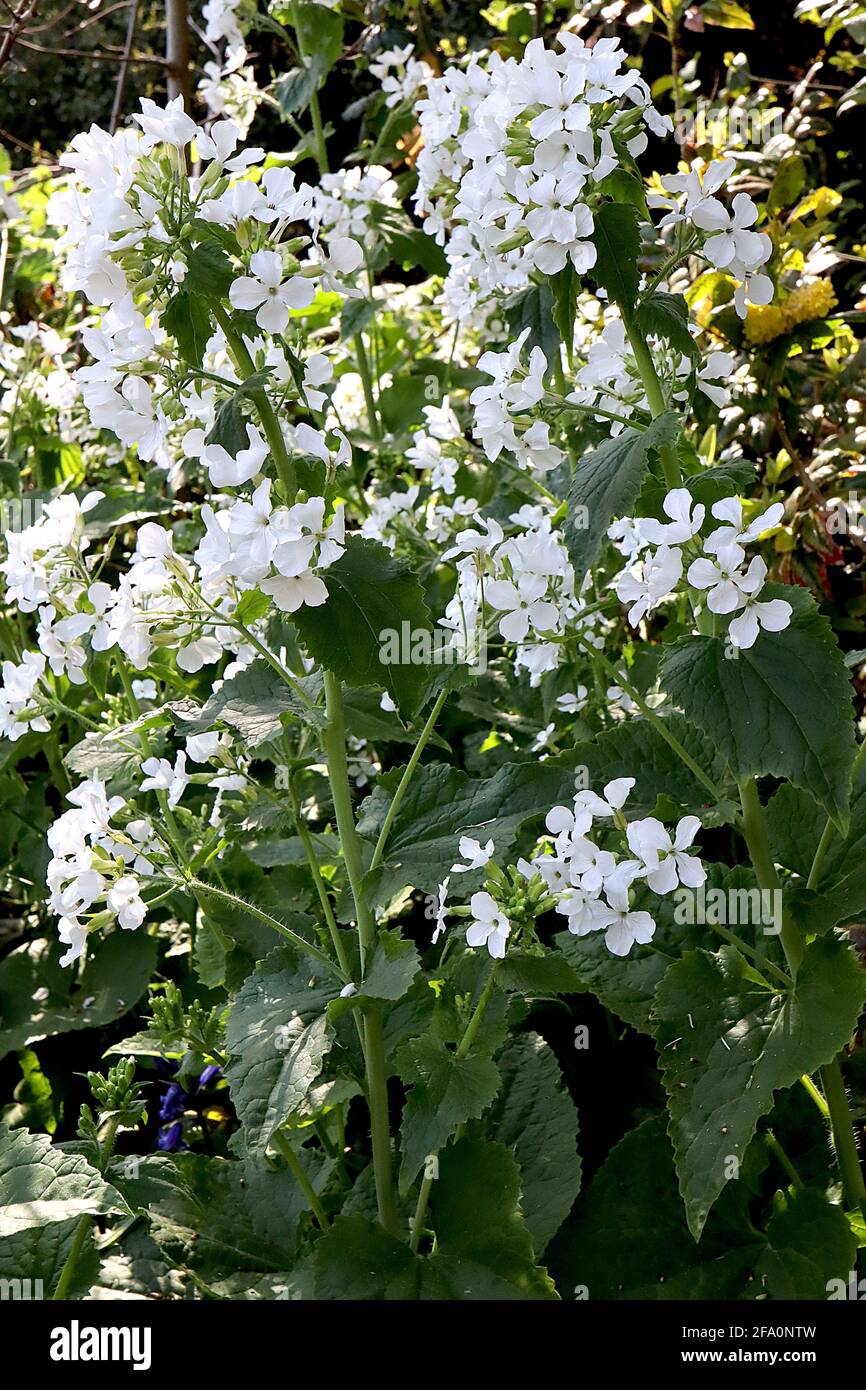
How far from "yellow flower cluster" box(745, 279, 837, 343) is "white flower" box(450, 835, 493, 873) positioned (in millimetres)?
1553

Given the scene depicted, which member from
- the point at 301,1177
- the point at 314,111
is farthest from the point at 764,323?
the point at 301,1177

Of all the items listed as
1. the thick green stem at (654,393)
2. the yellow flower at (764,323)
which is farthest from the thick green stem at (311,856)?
the yellow flower at (764,323)

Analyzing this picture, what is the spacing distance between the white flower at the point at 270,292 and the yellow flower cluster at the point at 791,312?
144 cm

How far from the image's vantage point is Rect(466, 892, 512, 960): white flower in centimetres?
144

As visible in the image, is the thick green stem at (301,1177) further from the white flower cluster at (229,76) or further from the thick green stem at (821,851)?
the white flower cluster at (229,76)

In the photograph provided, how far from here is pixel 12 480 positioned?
9.05 feet

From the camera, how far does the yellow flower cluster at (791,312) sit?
2576 millimetres

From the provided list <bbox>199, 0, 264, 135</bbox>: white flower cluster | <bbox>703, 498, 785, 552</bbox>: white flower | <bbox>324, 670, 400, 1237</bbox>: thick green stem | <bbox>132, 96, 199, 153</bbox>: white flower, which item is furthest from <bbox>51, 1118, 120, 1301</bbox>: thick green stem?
<bbox>199, 0, 264, 135</bbox>: white flower cluster
